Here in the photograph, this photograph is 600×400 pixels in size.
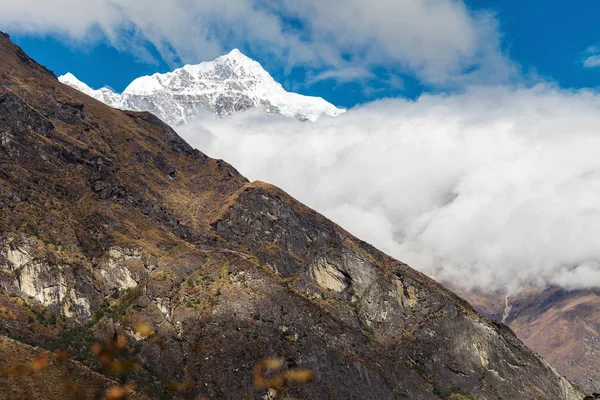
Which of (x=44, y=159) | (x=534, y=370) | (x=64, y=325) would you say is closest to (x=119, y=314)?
(x=64, y=325)

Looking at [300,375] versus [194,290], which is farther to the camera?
[194,290]

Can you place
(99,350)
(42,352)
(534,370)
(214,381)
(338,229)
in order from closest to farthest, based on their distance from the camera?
(99,350)
(42,352)
(214,381)
(534,370)
(338,229)

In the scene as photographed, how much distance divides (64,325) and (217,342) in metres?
32.2

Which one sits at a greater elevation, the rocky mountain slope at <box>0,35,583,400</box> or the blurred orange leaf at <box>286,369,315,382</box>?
the rocky mountain slope at <box>0,35,583,400</box>

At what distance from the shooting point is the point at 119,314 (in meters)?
118

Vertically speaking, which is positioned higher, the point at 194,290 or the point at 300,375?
the point at 194,290

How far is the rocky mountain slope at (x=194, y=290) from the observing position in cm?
10906

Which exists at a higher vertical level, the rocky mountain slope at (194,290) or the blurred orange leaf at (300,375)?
the rocky mountain slope at (194,290)

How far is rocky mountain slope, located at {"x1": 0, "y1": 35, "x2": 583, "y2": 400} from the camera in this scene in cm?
10906

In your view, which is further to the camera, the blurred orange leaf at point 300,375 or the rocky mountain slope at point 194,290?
the blurred orange leaf at point 300,375

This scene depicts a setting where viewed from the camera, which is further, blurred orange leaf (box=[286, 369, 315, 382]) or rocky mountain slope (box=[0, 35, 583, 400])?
blurred orange leaf (box=[286, 369, 315, 382])

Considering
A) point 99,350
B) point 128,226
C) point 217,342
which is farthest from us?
point 128,226

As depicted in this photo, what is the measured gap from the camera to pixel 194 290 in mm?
129750

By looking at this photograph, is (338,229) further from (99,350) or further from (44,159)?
(99,350)
